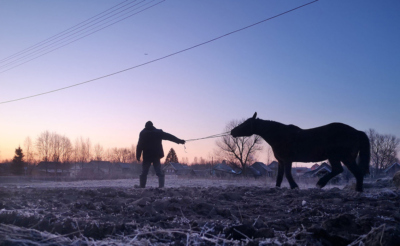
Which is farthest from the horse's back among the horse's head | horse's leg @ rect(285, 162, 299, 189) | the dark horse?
the horse's head

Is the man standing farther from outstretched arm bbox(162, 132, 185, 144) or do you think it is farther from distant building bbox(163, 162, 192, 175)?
distant building bbox(163, 162, 192, 175)

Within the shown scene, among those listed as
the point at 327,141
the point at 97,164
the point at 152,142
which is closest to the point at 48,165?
the point at 97,164

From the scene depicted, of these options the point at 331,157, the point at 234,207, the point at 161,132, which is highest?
A: the point at 161,132

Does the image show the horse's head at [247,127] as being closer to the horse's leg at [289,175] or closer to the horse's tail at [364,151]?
the horse's leg at [289,175]

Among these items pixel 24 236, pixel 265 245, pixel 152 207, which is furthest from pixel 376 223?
pixel 24 236

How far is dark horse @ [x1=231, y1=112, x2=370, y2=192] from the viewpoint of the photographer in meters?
7.90

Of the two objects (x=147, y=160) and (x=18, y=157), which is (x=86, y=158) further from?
(x=147, y=160)

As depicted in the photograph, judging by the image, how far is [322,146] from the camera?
8.09 m

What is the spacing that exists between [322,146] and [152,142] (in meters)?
5.61

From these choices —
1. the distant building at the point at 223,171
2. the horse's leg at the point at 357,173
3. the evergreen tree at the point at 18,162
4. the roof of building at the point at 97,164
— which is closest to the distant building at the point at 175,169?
the roof of building at the point at 97,164

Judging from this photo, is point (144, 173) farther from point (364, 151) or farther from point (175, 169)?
point (175, 169)

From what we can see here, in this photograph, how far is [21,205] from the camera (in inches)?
174

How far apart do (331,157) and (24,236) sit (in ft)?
24.4

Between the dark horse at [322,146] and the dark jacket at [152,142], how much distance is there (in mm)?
3557
